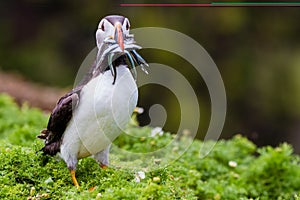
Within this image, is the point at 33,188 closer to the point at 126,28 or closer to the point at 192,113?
the point at 126,28

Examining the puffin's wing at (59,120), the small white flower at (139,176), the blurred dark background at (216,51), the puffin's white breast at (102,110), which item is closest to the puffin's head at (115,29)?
the puffin's white breast at (102,110)

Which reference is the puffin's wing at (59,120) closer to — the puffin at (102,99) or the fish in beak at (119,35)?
the puffin at (102,99)

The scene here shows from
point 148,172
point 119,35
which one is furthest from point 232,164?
point 119,35

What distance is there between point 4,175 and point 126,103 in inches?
27.6

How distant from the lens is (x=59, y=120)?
3.03m

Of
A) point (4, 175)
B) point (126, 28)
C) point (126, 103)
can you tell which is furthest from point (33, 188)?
point (126, 28)

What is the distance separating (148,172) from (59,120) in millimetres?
495

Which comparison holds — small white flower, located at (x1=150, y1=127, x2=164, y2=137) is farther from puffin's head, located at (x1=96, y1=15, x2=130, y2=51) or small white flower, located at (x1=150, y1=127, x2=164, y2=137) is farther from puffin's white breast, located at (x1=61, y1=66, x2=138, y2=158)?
puffin's head, located at (x1=96, y1=15, x2=130, y2=51)

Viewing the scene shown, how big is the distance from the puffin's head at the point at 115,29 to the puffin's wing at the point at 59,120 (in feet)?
1.06

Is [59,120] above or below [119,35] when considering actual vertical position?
below

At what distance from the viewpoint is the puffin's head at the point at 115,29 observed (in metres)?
2.74

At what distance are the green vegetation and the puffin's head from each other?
635 mm

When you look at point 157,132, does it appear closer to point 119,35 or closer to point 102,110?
point 102,110

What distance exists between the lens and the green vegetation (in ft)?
9.37
